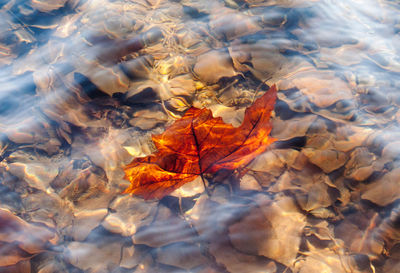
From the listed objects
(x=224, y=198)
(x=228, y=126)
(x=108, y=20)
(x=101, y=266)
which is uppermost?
(x=108, y=20)

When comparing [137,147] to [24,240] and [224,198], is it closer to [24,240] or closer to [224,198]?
[224,198]

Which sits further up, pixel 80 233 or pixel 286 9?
pixel 286 9

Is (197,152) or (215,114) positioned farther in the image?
(215,114)

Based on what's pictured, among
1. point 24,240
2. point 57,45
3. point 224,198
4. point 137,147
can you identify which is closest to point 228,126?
point 224,198

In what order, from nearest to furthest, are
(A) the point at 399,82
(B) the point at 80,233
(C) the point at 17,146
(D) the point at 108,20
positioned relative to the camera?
(B) the point at 80,233 < (C) the point at 17,146 < (A) the point at 399,82 < (D) the point at 108,20
